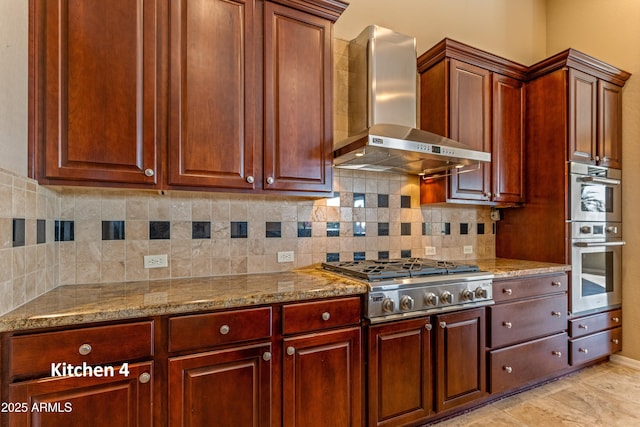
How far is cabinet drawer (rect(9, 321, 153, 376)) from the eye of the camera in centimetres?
111

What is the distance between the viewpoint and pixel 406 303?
1780mm

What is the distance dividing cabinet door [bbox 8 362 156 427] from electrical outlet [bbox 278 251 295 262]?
102 centimetres

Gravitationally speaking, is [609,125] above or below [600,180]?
above

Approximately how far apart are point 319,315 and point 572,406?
2020 mm

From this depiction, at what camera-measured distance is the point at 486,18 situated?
3.12 m

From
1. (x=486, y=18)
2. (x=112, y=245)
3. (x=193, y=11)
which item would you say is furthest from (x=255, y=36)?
(x=486, y=18)

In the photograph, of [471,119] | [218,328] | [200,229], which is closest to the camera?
[218,328]

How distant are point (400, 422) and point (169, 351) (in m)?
1.34

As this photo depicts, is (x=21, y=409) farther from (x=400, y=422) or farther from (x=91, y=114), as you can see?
(x=400, y=422)

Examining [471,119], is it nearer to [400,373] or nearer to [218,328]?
[400,373]

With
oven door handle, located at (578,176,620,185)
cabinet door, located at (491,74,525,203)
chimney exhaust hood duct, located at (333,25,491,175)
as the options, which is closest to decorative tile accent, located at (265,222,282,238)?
chimney exhaust hood duct, located at (333,25,491,175)

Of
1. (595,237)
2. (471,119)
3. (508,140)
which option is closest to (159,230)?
(471,119)

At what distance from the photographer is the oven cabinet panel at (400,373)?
1.73 m

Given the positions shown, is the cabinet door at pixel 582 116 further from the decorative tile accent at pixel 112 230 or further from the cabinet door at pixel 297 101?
the decorative tile accent at pixel 112 230
